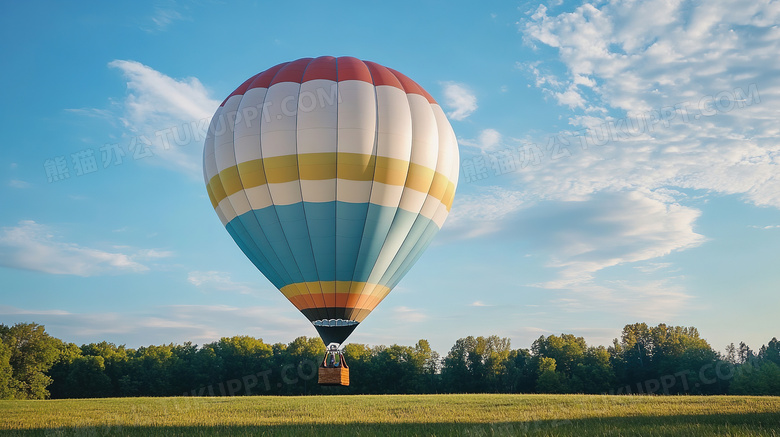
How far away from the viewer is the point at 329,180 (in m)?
19.6

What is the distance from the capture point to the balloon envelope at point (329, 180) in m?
19.7

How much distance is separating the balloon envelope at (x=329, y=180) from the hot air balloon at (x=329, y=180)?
4 centimetres

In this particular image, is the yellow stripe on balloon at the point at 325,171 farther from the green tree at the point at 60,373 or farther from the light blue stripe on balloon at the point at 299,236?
the green tree at the point at 60,373

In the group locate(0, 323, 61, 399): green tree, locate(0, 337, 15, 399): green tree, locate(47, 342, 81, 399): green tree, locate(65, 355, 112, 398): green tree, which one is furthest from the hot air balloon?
locate(47, 342, 81, 399): green tree

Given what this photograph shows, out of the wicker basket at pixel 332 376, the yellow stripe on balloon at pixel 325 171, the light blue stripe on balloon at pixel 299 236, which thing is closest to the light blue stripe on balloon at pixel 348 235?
the light blue stripe on balloon at pixel 299 236

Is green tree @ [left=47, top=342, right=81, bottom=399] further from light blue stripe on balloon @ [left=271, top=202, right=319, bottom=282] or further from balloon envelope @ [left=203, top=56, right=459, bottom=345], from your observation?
light blue stripe on balloon @ [left=271, top=202, right=319, bottom=282]

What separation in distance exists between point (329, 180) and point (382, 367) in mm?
61774

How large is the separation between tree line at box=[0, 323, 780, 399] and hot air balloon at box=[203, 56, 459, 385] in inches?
2144

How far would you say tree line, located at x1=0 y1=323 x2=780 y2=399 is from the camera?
69.3 metres

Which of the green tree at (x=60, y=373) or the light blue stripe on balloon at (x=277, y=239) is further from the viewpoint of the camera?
the green tree at (x=60, y=373)

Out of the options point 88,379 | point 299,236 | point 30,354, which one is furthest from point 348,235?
point 88,379

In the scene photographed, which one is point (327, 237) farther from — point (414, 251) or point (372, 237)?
point (414, 251)

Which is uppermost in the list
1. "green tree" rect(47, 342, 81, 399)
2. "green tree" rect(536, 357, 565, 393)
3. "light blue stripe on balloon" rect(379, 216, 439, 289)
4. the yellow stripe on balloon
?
the yellow stripe on balloon

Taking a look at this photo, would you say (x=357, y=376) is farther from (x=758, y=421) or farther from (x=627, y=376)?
(x=758, y=421)
